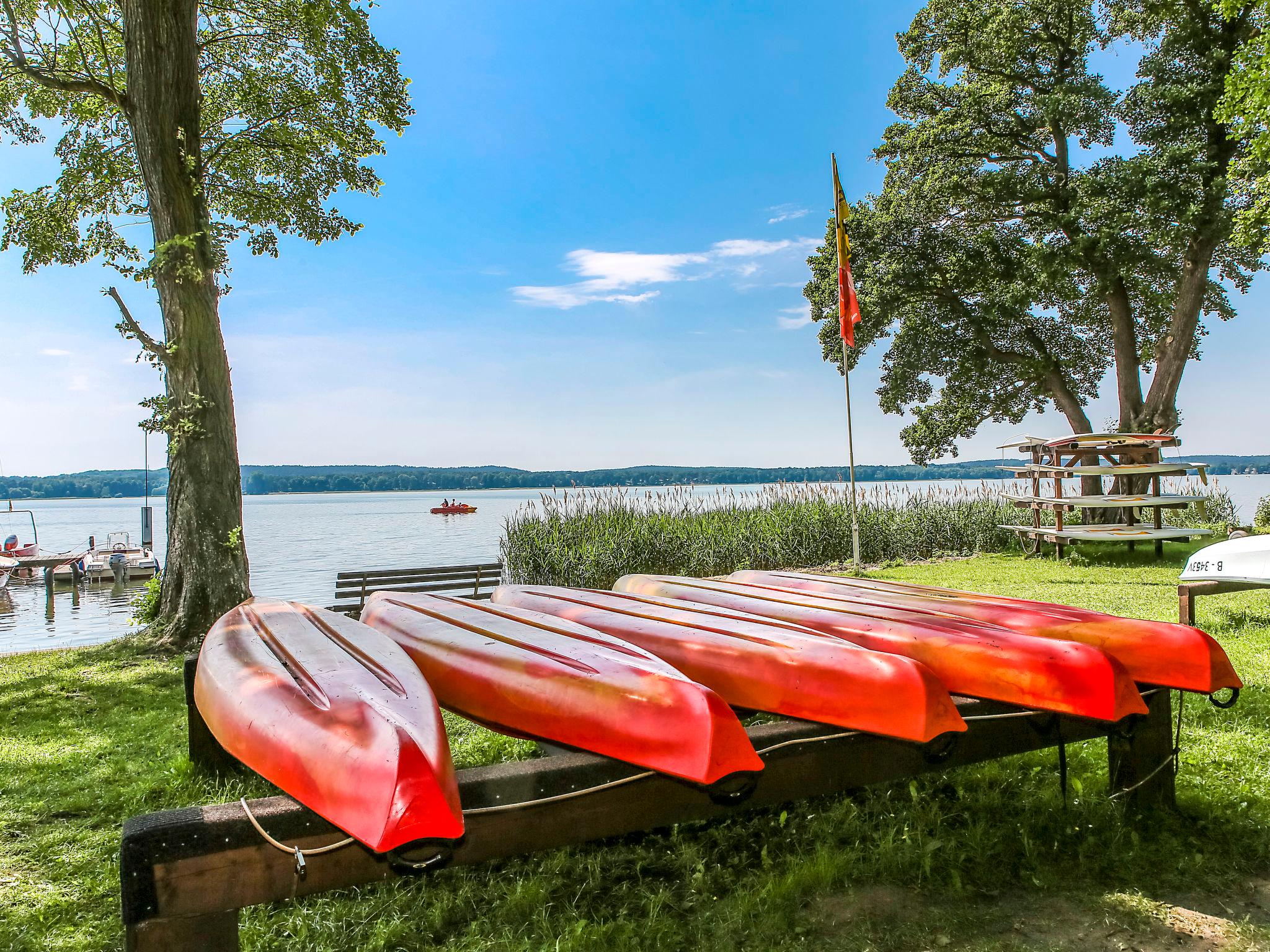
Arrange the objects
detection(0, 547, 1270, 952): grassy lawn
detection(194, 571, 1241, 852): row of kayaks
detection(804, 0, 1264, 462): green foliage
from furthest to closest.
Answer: detection(804, 0, 1264, 462): green foliage → detection(0, 547, 1270, 952): grassy lawn → detection(194, 571, 1241, 852): row of kayaks

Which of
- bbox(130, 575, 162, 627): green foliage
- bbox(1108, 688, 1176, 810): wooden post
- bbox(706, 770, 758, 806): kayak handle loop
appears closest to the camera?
bbox(706, 770, 758, 806): kayak handle loop

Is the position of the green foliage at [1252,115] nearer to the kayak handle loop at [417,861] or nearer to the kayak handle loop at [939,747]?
the kayak handle loop at [939,747]

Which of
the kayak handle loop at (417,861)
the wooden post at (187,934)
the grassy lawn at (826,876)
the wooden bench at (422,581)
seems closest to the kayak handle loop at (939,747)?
the grassy lawn at (826,876)

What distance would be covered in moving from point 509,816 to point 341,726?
0.45m

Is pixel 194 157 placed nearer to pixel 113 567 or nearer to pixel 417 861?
pixel 417 861

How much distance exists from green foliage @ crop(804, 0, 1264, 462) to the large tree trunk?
1292 centimetres

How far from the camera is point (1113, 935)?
2.23m

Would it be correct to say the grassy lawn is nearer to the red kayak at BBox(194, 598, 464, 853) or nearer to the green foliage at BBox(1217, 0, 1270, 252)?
the red kayak at BBox(194, 598, 464, 853)

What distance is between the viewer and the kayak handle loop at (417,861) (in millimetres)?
1547

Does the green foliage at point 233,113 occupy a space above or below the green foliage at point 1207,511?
above

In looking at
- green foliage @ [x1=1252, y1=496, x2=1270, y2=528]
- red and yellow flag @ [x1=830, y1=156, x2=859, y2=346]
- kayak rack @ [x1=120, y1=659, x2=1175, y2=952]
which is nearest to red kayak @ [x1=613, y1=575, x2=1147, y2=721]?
kayak rack @ [x1=120, y1=659, x2=1175, y2=952]

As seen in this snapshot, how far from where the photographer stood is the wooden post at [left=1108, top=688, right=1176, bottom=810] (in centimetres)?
285

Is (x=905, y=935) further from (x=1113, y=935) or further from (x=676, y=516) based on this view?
(x=676, y=516)

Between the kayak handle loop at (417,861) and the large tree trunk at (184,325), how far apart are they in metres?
6.59
